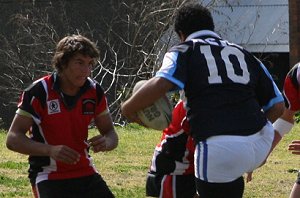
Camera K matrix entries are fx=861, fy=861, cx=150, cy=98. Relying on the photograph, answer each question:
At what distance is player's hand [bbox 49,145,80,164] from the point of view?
17.0ft

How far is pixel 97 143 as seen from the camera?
18.0 feet

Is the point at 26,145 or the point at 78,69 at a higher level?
the point at 78,69

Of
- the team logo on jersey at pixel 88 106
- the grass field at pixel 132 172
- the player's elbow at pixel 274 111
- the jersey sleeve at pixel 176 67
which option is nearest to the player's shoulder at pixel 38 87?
the team logo on jersey at pixel 88 106

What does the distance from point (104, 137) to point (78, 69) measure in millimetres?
480

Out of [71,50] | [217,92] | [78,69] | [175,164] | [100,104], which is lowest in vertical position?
[175,164]

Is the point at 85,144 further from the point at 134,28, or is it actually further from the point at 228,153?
the point at 134,28

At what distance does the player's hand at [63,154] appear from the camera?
17.0ft

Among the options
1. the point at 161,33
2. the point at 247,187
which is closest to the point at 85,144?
the point at 247,187

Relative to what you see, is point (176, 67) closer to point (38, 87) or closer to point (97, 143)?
point (97, 143)

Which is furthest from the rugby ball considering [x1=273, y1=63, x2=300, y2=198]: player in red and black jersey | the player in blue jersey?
[x1=273, y1=63, x2=300, y2=198]: player in red and black jersey

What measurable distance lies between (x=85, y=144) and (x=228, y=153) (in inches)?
42.9

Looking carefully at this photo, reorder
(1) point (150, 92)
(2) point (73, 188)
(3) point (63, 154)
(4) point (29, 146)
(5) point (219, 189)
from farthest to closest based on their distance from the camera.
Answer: (2) point (73, 188) < (4) point (29, 146) < (3) point (63, 154) < (5) point (219, 189) < (1) point (150, 92)

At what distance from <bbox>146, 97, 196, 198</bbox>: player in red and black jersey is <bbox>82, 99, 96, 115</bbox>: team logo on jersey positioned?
0.70 m

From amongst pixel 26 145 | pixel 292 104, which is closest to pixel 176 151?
pixel 292 104
